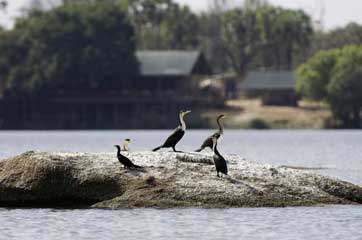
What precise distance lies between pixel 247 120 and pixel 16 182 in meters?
102

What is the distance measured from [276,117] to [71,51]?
21314mm

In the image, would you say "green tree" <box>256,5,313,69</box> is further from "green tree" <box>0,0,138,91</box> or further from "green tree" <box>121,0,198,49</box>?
"green tree" <box>0,0,138,91</box>

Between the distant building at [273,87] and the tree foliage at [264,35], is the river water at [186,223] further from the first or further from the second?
the tree foliage at [264,35]

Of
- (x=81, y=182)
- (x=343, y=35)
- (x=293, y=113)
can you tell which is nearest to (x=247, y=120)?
(x=293, y=113)

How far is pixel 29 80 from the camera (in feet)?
441

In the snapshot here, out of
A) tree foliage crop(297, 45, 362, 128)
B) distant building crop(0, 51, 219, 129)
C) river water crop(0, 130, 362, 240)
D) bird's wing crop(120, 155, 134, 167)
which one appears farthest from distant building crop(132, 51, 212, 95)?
river water crop(0, 130, 362, 240)

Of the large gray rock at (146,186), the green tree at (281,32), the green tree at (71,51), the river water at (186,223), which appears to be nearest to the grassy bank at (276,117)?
the green tree at (71,51)

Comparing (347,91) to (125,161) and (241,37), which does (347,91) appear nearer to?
(241,37)

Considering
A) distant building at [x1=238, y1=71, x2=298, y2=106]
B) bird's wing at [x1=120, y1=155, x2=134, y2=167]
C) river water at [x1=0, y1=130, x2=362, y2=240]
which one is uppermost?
bird's wing at [x1=120, y1=155, x2=134, y2=167]

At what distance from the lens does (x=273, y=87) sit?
139125 millimetres

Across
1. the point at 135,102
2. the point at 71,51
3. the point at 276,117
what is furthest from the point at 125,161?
the point at 135,102

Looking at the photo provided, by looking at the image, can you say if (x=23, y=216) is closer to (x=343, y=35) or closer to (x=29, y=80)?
(x=29, y=80)

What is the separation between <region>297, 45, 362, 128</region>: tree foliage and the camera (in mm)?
127188

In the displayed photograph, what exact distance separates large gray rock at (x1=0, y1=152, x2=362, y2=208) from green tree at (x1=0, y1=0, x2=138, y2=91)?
99471mm
